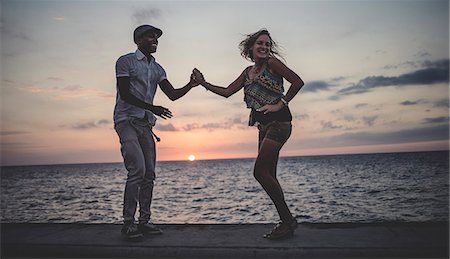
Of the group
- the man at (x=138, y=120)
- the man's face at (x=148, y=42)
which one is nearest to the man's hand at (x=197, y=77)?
the man at (x=138, y=120)

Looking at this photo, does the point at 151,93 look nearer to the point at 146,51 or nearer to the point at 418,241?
the point at 146,51

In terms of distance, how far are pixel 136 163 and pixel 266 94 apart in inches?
67.7

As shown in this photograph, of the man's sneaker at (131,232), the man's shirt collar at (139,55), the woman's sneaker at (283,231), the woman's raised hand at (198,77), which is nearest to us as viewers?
the woman's sneaker at (283,231)

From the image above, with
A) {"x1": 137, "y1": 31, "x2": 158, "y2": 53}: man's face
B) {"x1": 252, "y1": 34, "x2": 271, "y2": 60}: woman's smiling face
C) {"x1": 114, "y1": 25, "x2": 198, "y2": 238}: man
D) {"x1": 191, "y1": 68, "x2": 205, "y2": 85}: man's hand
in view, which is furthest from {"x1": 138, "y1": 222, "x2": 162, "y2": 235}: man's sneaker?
{"x1": 252, "y1": 34, "x2": 271, "y2": 60}: woman's smiling face

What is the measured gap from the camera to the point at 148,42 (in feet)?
14.5

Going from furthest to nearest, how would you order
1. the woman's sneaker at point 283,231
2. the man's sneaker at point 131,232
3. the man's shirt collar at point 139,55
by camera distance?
the man's shirt collar at point 139,55 < the man's sneaker at point 131,232 < the woman's sneaker at point 283,231

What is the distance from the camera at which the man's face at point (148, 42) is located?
14.4 ft

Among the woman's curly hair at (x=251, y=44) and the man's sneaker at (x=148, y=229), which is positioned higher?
the woman's curly hair at (x=251, y=44)

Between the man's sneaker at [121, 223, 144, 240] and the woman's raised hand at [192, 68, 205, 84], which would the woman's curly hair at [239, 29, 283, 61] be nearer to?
the woman's raised hand at [192, 68, 205, 84]

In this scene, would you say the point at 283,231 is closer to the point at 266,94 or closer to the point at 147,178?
the point at 266,94

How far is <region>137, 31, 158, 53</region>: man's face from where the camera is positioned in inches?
173

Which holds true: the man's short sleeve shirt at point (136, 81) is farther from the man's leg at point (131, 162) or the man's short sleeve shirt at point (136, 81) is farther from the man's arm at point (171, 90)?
the man's arm at point (171, 90)

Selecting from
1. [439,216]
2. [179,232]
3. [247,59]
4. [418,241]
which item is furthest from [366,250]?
[439,216]

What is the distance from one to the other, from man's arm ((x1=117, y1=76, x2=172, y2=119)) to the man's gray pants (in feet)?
0.92
